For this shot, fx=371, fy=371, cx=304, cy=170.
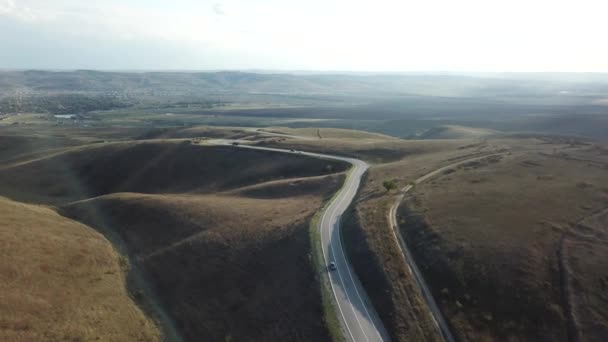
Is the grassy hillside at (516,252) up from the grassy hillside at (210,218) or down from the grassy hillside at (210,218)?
up

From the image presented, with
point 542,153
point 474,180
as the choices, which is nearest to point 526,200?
point 474,180

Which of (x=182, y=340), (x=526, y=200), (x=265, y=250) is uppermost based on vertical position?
(x=526, y=200)

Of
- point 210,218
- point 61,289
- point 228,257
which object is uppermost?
point 210,218

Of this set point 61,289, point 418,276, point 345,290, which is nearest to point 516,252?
point 418,276

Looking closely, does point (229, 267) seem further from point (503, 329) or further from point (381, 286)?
point (503, 329)

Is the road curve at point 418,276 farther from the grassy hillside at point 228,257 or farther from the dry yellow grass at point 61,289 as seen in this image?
the dry yellow grass at point 61,289

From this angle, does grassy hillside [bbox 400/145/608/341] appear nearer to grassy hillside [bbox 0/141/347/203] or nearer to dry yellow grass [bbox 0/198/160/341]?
dry yellow grass [bbox 0/198/160/341]

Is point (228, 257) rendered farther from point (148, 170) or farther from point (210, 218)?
point (148, 170)

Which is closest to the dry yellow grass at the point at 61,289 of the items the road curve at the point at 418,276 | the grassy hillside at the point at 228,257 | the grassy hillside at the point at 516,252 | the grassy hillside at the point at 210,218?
the grassy hillside at the point at 210,218
